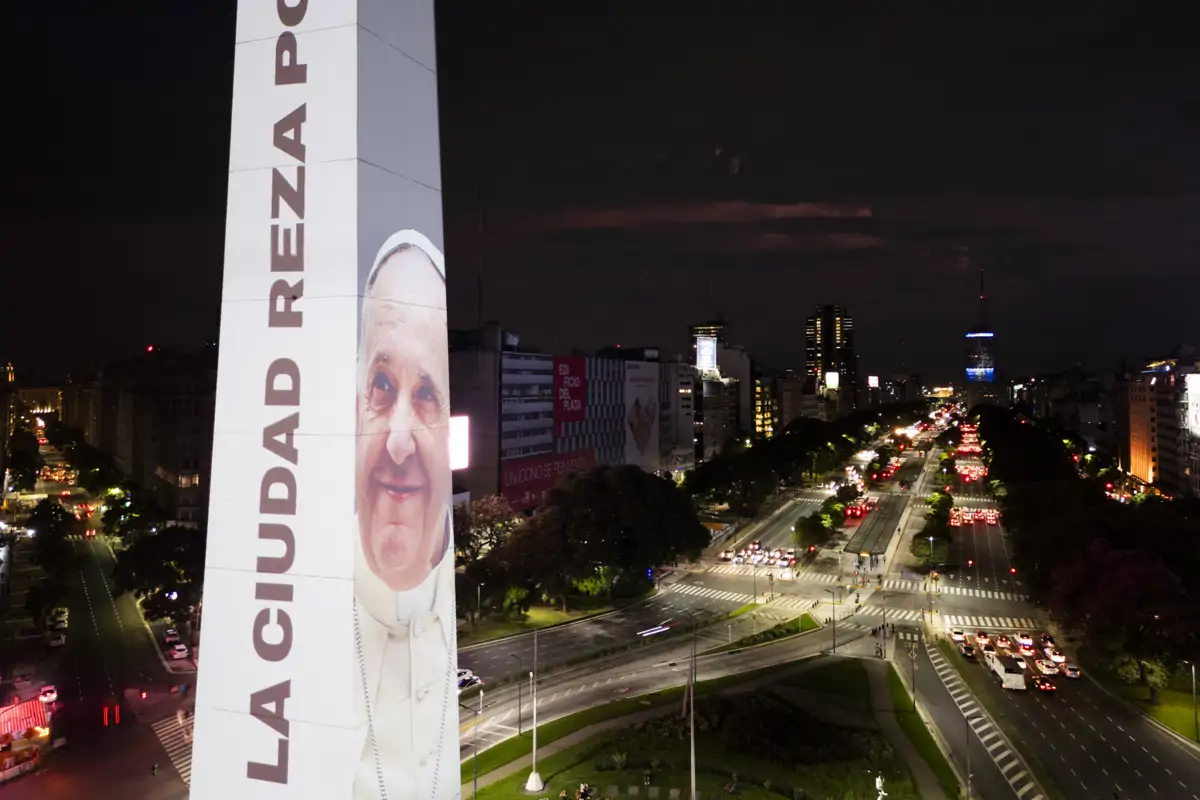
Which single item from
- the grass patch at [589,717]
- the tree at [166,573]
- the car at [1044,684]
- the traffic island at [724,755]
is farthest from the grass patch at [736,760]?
Answer: the tree at [166,573]

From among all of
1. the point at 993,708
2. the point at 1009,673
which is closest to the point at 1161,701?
the point at 1009,673

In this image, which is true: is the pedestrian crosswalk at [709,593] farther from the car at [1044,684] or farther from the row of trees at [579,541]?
the car at [1044,684]

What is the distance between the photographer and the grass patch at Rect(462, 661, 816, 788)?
103 feet

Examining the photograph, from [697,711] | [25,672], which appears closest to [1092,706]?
[697,711]

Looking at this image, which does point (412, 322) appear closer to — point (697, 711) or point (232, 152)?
point (232, 152)

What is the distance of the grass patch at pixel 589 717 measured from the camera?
1235 inches

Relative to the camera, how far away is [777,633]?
5016cm

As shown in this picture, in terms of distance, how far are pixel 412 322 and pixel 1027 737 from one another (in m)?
36.4

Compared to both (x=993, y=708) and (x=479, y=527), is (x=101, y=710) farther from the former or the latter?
(x=993, y=708)

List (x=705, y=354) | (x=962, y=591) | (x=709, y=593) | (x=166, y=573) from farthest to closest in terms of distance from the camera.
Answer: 1. (x=705, y=354)
2. (x=962, y=591)
3. (x=709, y=593)
4. (x=166, y=573)

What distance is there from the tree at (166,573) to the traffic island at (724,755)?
25.7 metres

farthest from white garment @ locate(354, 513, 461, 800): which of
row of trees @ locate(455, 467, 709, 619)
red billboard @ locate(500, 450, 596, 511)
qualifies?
red billboard @ locate(500, 450, 596, 511)

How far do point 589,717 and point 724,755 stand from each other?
7.05 m

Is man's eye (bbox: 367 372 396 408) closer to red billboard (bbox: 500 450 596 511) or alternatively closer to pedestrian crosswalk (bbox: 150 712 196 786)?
pedestrian crosswalk (bbox: 150 712 196 786)
